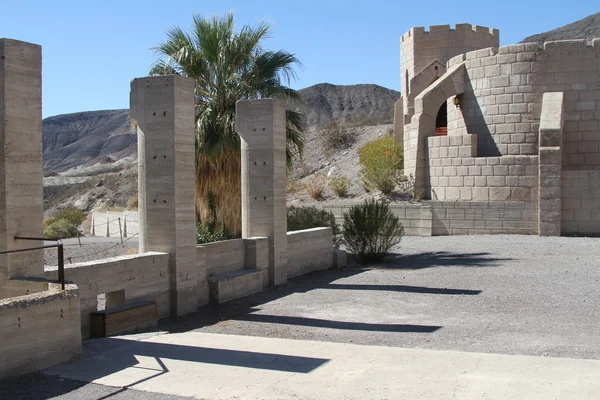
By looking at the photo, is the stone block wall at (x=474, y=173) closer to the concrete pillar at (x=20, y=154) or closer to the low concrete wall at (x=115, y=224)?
the low concrete wall at (x=115, y=224)

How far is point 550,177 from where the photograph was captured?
20.2 metres

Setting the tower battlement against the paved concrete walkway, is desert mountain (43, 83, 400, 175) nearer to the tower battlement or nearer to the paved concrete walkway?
the tower battlement

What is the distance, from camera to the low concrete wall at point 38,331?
632cm

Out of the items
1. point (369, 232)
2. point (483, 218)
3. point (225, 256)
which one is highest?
point (483, 218)

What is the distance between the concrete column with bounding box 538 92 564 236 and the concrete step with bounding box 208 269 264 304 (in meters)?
11.6

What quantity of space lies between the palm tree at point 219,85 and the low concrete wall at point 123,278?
17.5 feet

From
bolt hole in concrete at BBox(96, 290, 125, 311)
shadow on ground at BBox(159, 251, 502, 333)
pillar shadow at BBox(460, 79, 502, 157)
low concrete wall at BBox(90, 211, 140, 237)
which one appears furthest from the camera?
low concrete wall at BBox(90, 211, 140, 237)

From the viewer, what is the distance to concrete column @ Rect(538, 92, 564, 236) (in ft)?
66.0

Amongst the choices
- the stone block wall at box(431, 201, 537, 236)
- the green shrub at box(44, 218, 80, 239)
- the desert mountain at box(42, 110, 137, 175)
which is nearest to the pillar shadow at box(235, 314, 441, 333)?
the stone block wall at box(431, 201, 537, 236)

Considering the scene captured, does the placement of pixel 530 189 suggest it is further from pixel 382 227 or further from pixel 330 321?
pixel 330 321

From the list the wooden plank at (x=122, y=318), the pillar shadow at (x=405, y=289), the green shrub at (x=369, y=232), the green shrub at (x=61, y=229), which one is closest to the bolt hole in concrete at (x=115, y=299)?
the wooden plank at (x=122, y=318)

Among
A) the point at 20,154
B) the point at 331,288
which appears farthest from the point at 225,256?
the point at 20,154

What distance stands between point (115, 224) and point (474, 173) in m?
15.9

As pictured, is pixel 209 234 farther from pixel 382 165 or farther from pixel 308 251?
pixel 382 165
